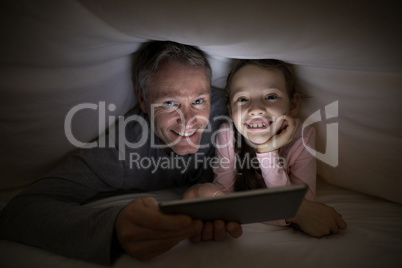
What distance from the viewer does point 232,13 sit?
26.5 inches

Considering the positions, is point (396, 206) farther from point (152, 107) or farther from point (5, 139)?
point (5, 139)

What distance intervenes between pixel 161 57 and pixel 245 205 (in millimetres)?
639

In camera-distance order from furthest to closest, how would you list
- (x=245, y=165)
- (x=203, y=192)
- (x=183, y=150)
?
(x=245, y=165) < (x=183, y=150) < (x=203, y=192)

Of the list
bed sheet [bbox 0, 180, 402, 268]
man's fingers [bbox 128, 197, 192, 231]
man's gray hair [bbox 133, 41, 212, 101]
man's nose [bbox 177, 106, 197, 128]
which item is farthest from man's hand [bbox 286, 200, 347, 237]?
man's gray hair [bbox 133, 41, 212, 101]

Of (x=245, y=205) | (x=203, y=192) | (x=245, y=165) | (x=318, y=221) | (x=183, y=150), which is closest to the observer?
(x=245, y=205)

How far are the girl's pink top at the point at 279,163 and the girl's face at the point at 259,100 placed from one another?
0.10 metres

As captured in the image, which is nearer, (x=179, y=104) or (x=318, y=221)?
(x=318, y=221)

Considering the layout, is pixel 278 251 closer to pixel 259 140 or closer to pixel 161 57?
pixel 259 140

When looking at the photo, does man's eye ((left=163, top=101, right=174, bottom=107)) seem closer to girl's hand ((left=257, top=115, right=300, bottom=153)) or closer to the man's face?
the man's face

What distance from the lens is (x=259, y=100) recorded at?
1.01 m

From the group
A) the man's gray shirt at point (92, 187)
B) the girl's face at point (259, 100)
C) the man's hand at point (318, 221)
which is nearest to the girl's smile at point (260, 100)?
the girl's face at point (259, 100)

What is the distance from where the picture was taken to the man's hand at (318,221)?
0.77m

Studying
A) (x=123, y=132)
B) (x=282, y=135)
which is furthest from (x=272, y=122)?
(x=123, y=132)

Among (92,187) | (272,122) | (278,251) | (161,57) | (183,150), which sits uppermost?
(161,57)
